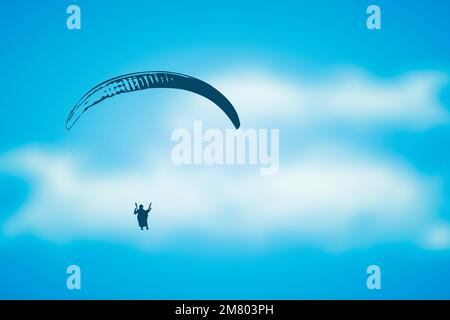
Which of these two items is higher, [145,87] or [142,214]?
[145,87]

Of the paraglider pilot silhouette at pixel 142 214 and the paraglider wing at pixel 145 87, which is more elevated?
the paraglider wing at pixel 145 87
